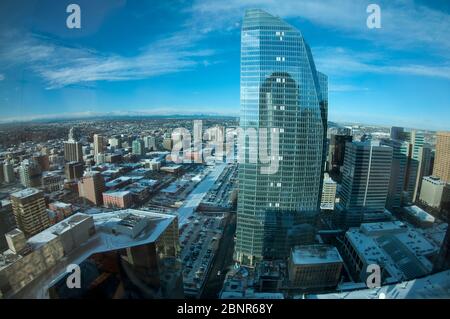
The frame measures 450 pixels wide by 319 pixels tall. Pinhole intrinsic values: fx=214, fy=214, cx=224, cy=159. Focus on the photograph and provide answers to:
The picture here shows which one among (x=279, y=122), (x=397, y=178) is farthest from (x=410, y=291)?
(x=397, y=178)

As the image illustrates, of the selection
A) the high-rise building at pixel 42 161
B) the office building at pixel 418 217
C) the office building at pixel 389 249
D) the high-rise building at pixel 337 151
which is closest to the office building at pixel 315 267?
the office building at pixel 389 249

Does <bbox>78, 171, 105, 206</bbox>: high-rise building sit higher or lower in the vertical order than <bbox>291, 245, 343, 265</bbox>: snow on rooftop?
higher

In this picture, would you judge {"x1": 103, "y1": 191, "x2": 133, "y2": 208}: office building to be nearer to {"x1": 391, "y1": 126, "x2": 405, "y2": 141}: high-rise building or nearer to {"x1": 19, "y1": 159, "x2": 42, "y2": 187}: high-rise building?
{"x1": 19, "y1": 159, "x2": 42, "y2": 187}: high-rise building

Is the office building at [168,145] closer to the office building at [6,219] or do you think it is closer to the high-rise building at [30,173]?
Answer: the high-rise building at [30,173]

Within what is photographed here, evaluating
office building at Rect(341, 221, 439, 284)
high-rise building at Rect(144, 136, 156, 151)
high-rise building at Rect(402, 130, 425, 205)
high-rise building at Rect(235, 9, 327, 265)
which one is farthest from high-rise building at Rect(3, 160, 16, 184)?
high-rise building at Rect(402, 130, 425, 205)

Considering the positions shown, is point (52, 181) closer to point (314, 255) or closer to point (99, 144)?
point (99, 144)
